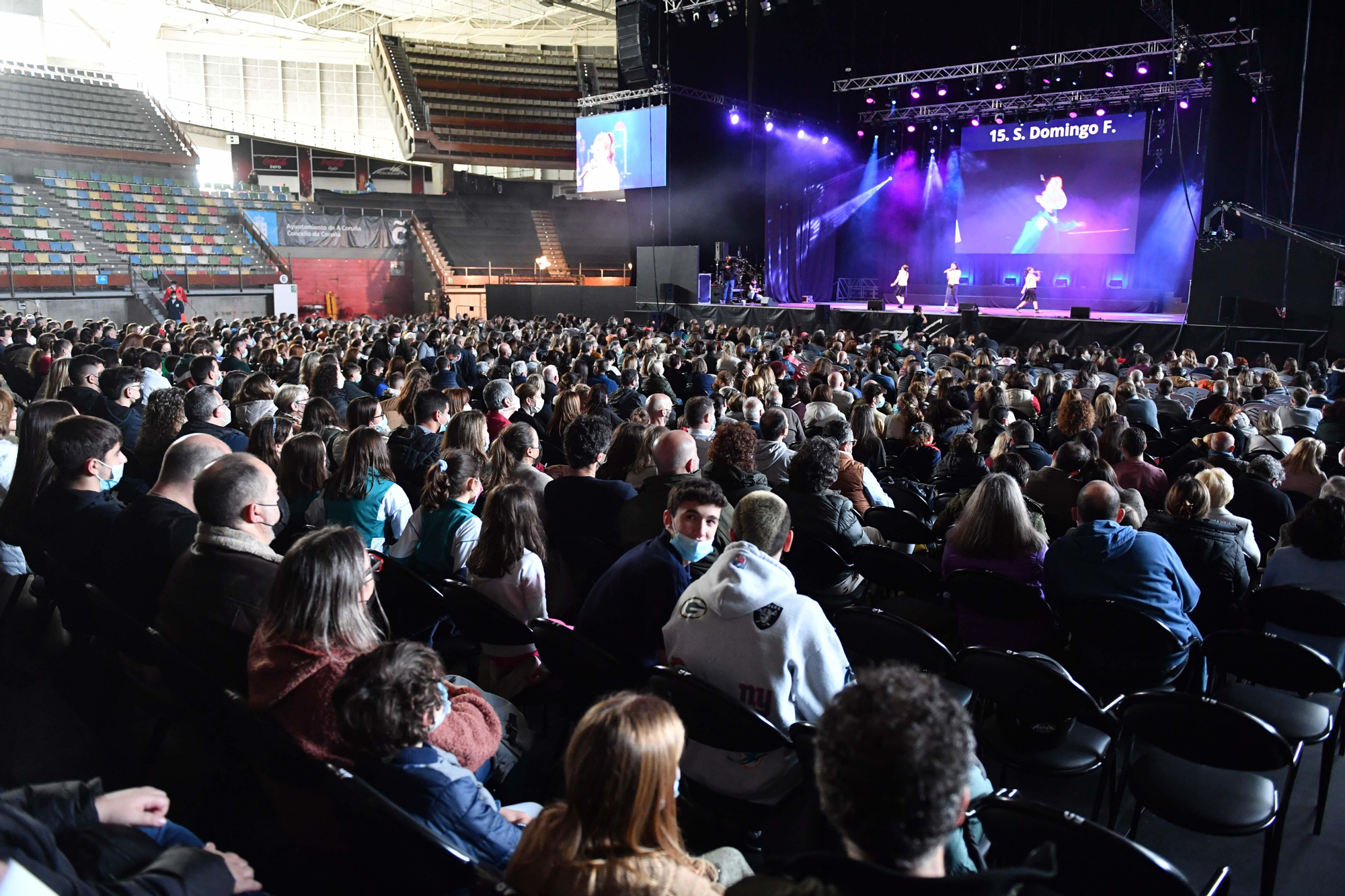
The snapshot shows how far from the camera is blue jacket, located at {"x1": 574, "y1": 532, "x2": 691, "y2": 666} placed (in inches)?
121

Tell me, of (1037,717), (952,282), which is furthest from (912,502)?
(952,282)

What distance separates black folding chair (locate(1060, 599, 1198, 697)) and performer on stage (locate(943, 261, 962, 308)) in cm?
1942

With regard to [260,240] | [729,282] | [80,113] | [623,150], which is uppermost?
[80,113]

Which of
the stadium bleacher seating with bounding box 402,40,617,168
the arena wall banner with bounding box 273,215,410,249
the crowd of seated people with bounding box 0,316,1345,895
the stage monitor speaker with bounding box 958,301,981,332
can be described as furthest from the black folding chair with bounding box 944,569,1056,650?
the stadium bleacher seating with bounding box 402,40,617,168

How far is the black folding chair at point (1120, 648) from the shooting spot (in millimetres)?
3189

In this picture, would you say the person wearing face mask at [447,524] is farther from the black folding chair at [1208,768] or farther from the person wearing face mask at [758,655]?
the black folding chair at [1208,768]

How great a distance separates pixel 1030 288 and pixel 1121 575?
62.8 feet

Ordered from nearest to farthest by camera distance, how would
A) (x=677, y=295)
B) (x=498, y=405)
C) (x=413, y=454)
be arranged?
(x=413, y=454), (x=498, y=405), (x=677, y=295)

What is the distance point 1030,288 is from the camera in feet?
68.2

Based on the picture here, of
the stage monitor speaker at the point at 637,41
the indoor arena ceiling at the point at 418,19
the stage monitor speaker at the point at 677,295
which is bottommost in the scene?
the stage monitor speaker at the point at 677,295

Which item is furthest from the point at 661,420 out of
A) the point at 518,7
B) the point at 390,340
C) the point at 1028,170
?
the point at 518,7

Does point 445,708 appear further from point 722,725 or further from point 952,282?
point 952,282

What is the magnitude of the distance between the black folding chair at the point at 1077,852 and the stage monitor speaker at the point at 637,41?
19167 mm

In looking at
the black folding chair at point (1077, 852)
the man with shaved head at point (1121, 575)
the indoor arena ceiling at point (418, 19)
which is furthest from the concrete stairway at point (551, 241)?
the black folding chair at point (1077, 852)
